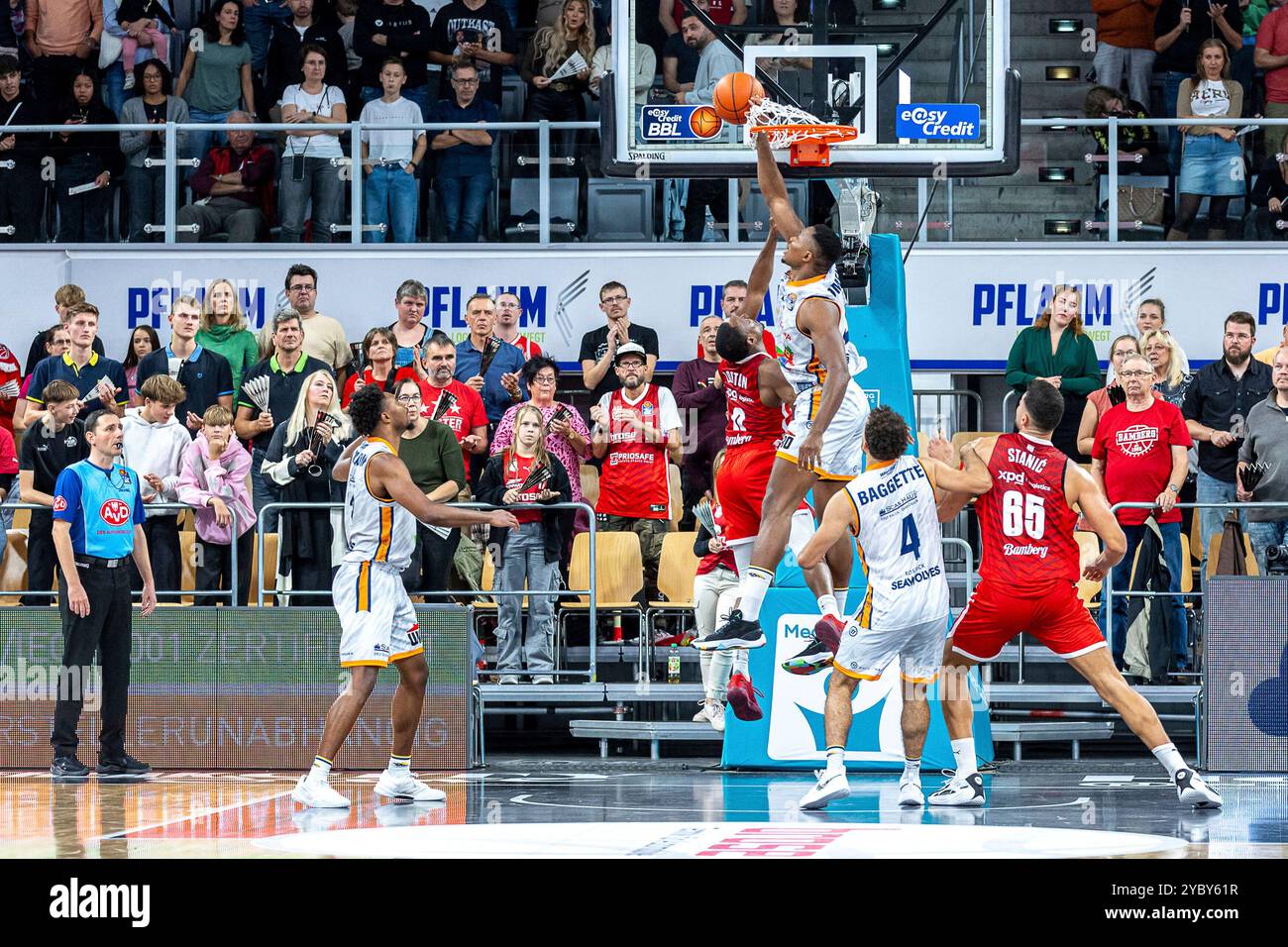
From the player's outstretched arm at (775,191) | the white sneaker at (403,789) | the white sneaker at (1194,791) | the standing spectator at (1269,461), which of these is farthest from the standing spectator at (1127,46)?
the white sneaker at (403,789)

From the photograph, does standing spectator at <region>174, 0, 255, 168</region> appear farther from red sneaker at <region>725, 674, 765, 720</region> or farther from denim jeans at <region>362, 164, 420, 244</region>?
red sneaker at <region>725, 674, 765, 720</region>

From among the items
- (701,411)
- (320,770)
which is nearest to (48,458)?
(320,770)

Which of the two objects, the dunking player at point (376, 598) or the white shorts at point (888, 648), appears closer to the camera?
the white shorts at point (888, 648)

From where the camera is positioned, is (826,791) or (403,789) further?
(403,789)

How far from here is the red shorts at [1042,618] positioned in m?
10.5

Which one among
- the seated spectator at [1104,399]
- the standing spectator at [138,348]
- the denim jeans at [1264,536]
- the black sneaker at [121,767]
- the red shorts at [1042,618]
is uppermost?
the standing spectator at [138,348]

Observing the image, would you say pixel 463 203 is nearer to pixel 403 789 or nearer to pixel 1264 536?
pixel 403 789

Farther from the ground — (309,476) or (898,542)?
(309,476)

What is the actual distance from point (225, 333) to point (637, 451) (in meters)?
4.12

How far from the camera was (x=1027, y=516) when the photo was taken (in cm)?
1064

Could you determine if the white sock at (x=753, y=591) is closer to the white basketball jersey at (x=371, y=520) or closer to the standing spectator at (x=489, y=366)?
the white basketball jersey at (x=371, y=520)

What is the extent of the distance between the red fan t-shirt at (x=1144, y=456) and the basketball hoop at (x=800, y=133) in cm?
416

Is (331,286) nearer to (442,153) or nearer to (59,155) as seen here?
(442,153)

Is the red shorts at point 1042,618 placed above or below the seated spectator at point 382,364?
below
